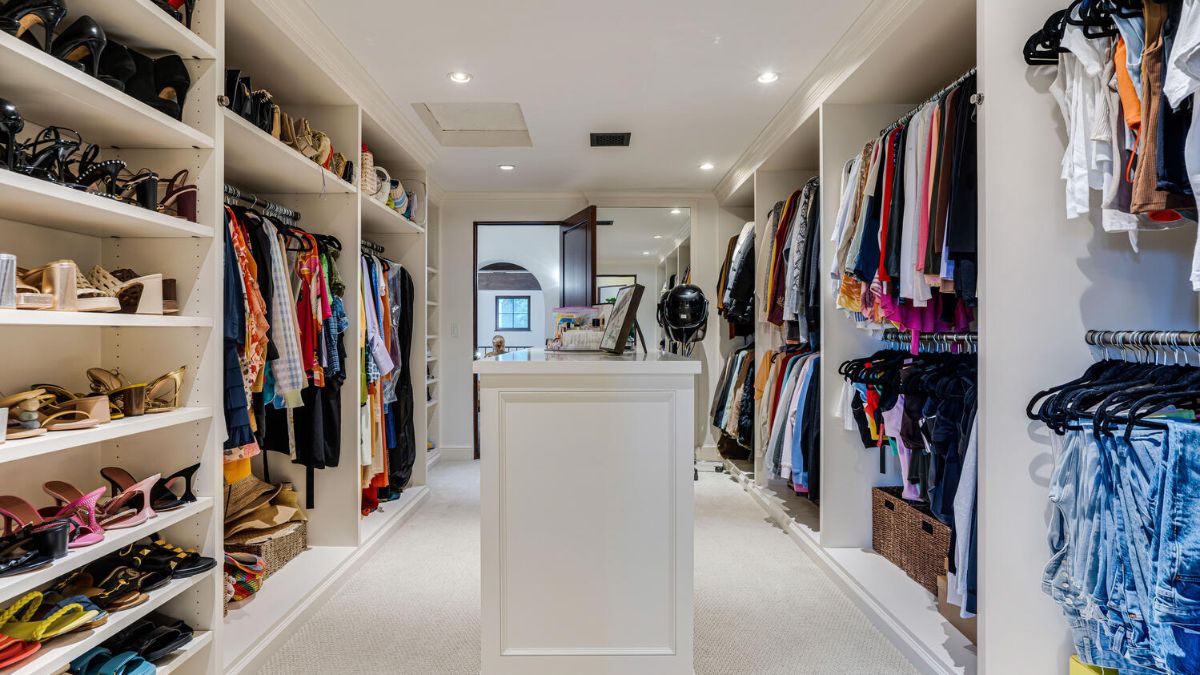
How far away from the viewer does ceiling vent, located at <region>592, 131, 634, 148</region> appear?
354 centimetres

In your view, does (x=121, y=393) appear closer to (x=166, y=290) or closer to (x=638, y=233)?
(x=166, y=290)

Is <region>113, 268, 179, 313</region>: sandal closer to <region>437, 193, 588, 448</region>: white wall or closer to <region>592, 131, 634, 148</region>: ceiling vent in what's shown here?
<region>592, 131, 634, 148</region>: ceiling vent

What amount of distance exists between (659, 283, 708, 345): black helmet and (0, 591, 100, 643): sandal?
349 cm

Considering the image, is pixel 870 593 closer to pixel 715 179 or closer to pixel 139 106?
pixel 139 106

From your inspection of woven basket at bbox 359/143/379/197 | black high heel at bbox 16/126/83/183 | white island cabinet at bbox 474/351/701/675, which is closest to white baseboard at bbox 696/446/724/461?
woven basket at bbox 359/143/379/197

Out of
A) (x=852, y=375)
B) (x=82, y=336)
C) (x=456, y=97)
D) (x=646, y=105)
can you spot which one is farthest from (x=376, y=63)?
(x=852, y=375)

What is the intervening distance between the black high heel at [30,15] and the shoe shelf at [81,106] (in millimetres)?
72

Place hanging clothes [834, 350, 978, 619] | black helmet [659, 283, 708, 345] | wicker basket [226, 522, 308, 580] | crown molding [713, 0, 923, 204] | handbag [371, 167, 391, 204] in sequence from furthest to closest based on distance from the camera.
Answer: black helmet [659, 283, 708, 345]
handbag [371, 167, 391, 204]
wicker basket [226, 522, 308, 580]
crown molding [713, 0, 923, 204]
hanging clothes [834, 350, 978, 619]

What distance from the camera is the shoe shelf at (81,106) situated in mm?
1185

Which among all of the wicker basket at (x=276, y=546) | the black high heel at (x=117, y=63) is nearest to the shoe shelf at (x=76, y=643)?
the wicker basket at (x=276, y=546)

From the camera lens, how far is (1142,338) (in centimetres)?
133

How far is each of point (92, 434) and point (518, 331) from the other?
29.6ft

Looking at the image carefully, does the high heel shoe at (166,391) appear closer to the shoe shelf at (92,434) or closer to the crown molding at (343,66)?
the shoe shelf at (92,434)

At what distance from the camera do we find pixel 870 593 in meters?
2.29
